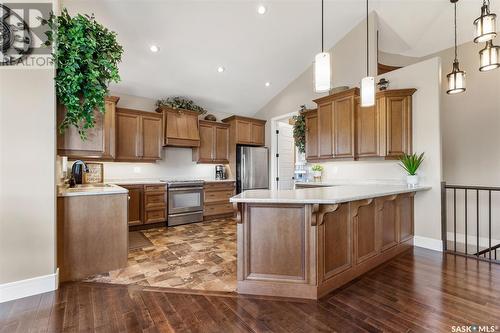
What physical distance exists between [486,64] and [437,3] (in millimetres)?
2225

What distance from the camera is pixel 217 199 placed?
5688 millimetres

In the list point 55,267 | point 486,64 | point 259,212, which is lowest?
point 55,267

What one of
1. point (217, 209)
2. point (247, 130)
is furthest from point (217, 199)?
point (247, 130)

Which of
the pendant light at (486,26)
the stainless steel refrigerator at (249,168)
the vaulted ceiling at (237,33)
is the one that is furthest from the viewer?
the stainless steel refrigerator at (249,168)

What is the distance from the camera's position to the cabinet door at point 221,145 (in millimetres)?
5988

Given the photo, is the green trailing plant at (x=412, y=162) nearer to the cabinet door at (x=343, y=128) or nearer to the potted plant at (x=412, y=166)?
the potted plant at (x=412, y=166)

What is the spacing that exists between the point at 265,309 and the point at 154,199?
3.52m

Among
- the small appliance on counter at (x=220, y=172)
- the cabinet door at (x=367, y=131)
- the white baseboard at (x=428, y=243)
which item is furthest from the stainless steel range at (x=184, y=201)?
the white baseboard at (x=428, y=243)

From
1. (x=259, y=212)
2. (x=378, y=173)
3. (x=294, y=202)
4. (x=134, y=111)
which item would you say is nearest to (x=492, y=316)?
(x=294, y=202)

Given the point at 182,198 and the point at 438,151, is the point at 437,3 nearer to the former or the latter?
the point at 438,151

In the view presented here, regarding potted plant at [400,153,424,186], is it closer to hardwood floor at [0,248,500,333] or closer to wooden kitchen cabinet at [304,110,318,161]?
hardwood floor at [0,248,500,333]

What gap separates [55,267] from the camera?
2391mm

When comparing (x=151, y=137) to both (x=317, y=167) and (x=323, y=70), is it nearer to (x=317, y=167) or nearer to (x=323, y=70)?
(x=317, y=167)

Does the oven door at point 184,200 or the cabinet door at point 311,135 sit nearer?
the cabinet door at point 311,135
